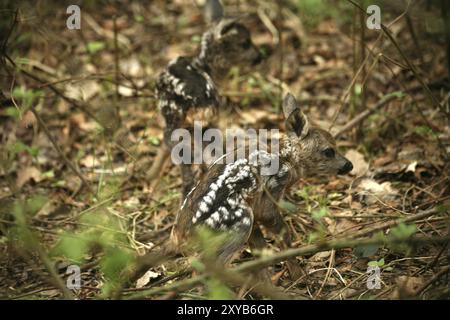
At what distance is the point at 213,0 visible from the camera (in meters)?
8.20

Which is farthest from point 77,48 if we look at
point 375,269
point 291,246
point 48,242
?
point 375,269

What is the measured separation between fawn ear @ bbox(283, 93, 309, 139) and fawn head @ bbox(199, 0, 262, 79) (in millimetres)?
1996

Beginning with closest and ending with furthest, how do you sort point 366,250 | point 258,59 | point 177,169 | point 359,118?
point 366,250 < point 359,118 < point 177,169 < point 258,59

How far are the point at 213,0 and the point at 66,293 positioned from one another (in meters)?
4.88

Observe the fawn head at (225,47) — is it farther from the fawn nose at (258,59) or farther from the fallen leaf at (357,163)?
the fallen leaf at (357,163)

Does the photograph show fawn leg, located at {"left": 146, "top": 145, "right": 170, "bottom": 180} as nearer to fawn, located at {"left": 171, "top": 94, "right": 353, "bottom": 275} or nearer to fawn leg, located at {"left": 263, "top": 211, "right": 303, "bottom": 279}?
fawn, located at {"left": 171, "top": 94, "right": 353, "bottom": 275}

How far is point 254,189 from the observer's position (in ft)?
17.8

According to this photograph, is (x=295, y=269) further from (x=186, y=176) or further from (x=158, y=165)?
(x=158, y=165)

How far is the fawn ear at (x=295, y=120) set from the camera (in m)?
5.89

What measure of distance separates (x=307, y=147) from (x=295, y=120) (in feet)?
0.93

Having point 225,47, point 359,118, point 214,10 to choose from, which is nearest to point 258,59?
point 225,47

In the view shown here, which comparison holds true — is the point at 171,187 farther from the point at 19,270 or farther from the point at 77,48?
the point at 77,48

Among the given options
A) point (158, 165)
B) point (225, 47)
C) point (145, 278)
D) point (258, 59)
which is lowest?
point (145, 278)

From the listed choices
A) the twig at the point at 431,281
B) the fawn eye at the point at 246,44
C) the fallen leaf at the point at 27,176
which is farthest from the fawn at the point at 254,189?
the fallen leaf at the point at 27,176
